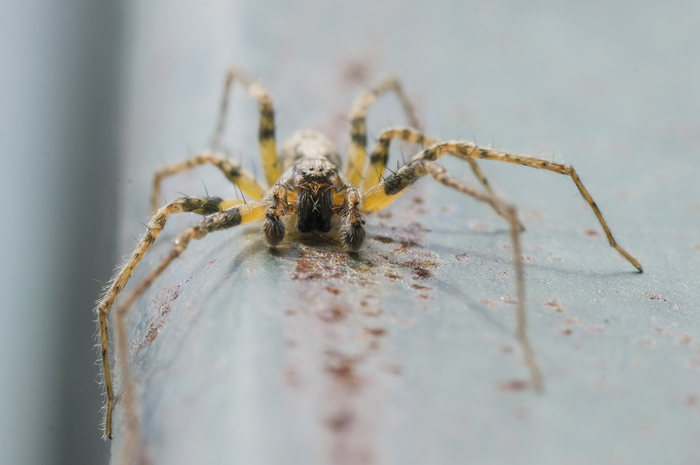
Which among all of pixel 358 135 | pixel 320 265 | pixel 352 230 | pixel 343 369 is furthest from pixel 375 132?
pixel 343 369

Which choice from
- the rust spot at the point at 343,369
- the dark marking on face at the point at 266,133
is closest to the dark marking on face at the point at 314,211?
the dark marking on face at the point at 266,133

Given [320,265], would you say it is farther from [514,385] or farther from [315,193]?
[514,385]

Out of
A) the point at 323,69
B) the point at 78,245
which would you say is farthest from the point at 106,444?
the point at 323,69

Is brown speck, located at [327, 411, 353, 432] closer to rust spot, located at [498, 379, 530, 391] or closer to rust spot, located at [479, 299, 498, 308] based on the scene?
rust spot, located at [498, 379, 530, 391]

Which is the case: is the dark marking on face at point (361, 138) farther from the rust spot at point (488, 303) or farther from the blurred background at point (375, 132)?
the rust spot at point (488, 303)

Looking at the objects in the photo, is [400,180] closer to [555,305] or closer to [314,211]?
[314,211]

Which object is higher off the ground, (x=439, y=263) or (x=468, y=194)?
(x=468, y=194)

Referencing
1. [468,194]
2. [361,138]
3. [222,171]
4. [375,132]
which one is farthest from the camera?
[375,132]

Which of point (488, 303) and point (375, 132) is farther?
point (375, 132)

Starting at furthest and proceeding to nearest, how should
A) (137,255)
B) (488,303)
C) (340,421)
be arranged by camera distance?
(137,255), (488,303), (340,421)
